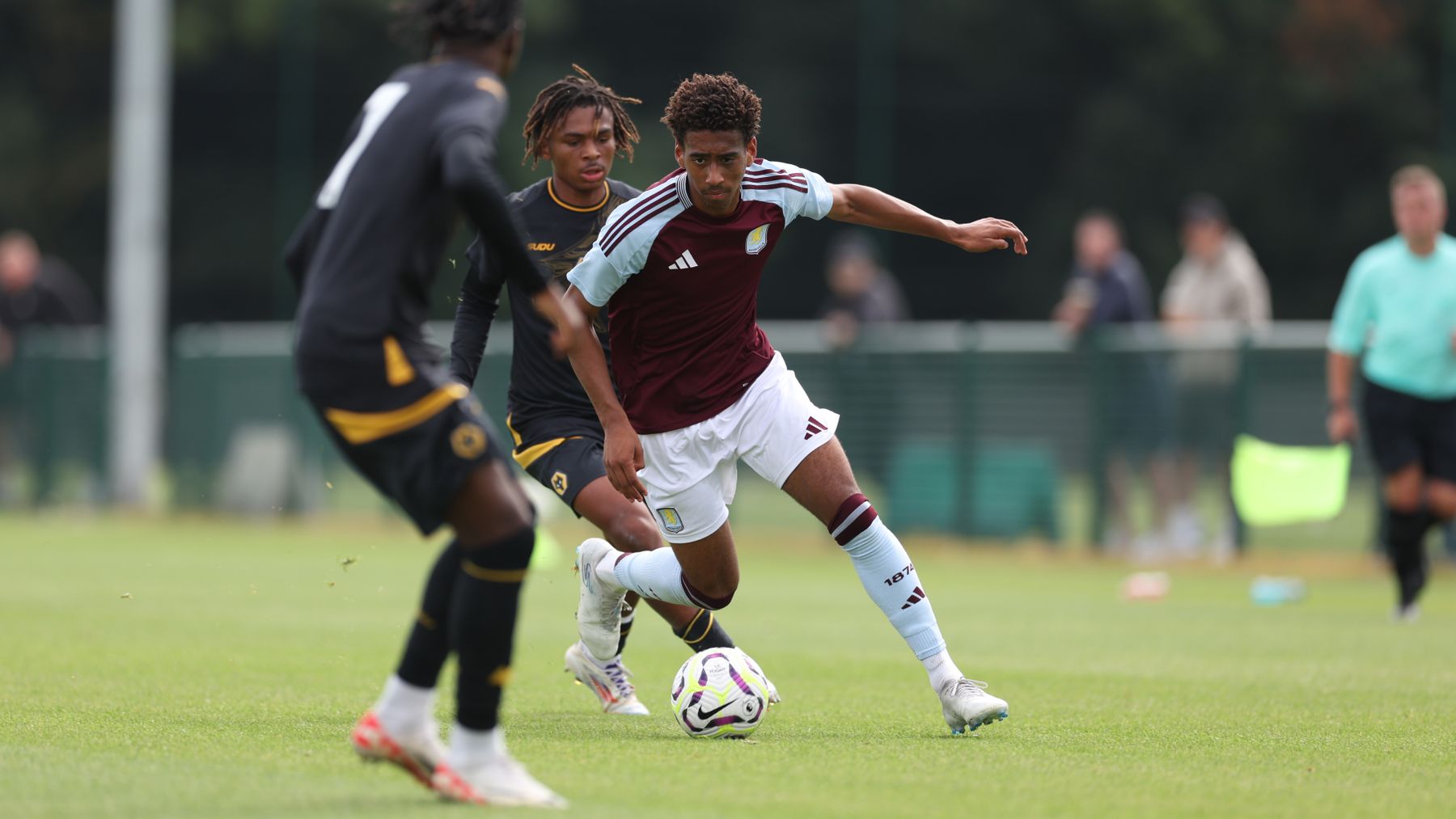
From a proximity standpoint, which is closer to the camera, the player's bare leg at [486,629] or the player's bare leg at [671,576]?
the player's bare leg at [486,629]

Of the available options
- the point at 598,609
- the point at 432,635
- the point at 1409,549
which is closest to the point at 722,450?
the point at 598,609

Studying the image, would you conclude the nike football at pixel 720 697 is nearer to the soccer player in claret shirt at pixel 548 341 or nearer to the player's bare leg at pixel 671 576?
the player's bare leg at pixel 671 576

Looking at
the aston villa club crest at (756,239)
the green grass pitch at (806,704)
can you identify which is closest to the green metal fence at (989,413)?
the green grass pitch at (806,704)

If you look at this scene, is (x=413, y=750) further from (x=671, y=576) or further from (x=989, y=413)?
(x=989, y=413)

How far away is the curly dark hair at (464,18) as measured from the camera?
5.32 m

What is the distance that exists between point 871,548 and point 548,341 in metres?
1.59

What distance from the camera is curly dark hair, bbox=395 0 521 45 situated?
5320 mm

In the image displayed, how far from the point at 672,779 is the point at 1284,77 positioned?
88.3 ft

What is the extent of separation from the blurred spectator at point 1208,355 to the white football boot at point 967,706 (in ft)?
30.5

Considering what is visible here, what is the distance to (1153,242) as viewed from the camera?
2995 cm

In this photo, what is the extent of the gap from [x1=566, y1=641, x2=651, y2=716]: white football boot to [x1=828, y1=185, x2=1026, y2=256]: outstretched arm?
1.92 metres

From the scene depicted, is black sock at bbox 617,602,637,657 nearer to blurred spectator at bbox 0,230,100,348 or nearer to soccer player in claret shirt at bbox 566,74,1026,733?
soccer player in claret shirt at bbox 566,74,1026,733

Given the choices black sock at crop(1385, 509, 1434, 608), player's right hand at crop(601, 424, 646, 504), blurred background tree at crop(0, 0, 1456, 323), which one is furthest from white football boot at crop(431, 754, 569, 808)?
blurred background tree at crop(0, 0, 1456, 323)

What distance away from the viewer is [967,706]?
659 centimetres
